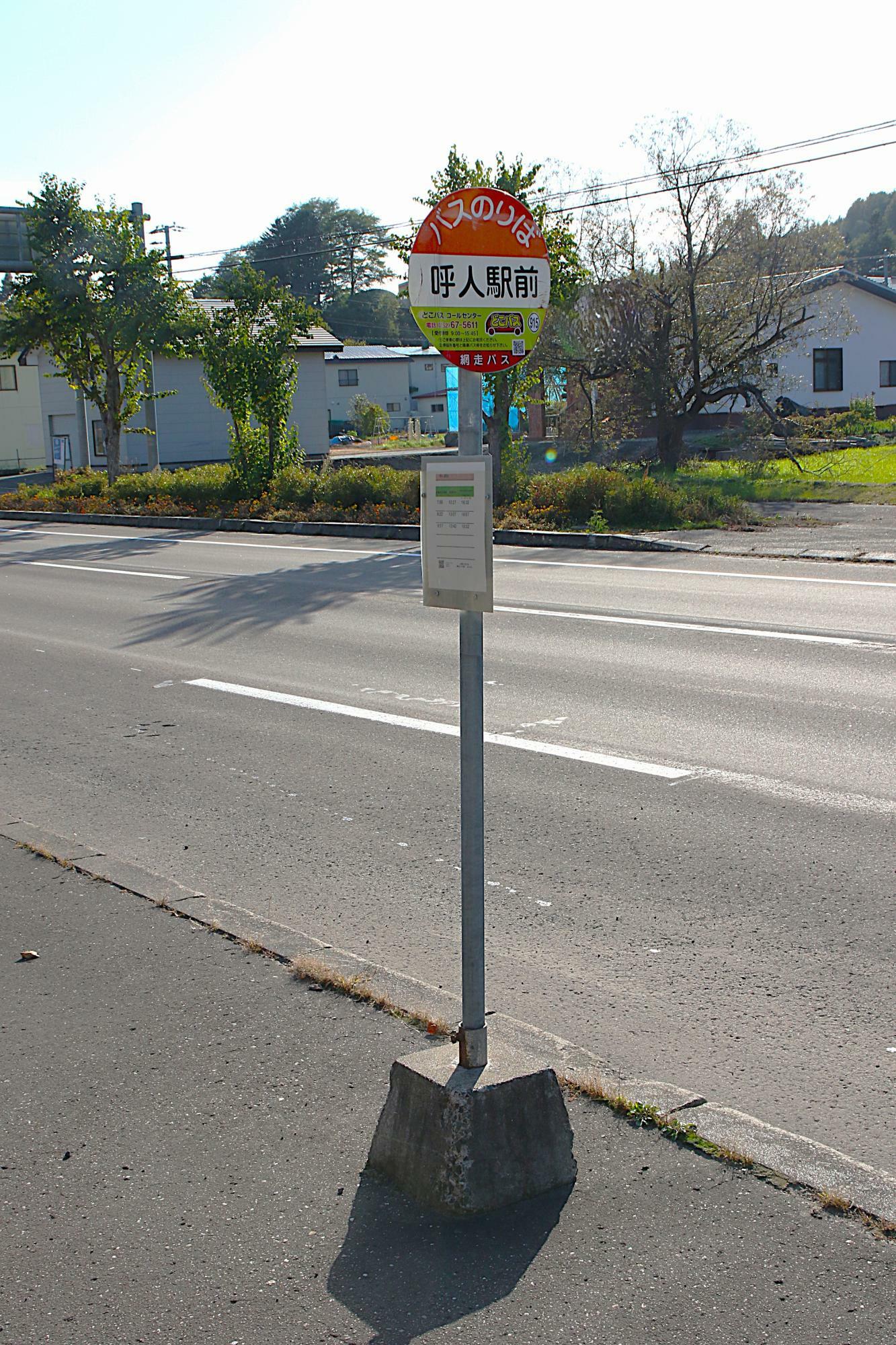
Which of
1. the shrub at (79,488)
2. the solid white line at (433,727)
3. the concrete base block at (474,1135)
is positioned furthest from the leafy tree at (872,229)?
the concrete base block at (474,1135)

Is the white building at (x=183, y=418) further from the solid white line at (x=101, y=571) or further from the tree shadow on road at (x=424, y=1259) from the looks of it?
the tree shadow on road at (x=424, y=1259)

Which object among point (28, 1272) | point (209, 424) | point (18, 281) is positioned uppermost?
point (18, 281)

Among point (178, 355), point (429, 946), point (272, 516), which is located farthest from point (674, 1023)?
point (178, 355)

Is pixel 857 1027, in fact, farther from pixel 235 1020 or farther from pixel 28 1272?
pixel 28 1272

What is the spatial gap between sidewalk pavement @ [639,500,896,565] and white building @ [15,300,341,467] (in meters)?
28.3

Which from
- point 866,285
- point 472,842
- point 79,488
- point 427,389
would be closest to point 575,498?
point 79,488

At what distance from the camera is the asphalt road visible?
4.47 meters

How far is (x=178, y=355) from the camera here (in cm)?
3312

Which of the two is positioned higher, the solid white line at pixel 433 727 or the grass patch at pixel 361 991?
the solid white line at pixel 433 727

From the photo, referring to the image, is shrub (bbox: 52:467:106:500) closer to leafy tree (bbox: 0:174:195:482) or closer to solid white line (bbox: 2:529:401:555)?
leafy tree (bbox: 0:174:195:482)

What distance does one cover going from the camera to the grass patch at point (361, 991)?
416 centimetres

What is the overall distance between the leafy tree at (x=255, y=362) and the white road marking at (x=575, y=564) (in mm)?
4151

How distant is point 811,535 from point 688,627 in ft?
24.7

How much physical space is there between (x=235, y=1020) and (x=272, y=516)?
2170 cm
